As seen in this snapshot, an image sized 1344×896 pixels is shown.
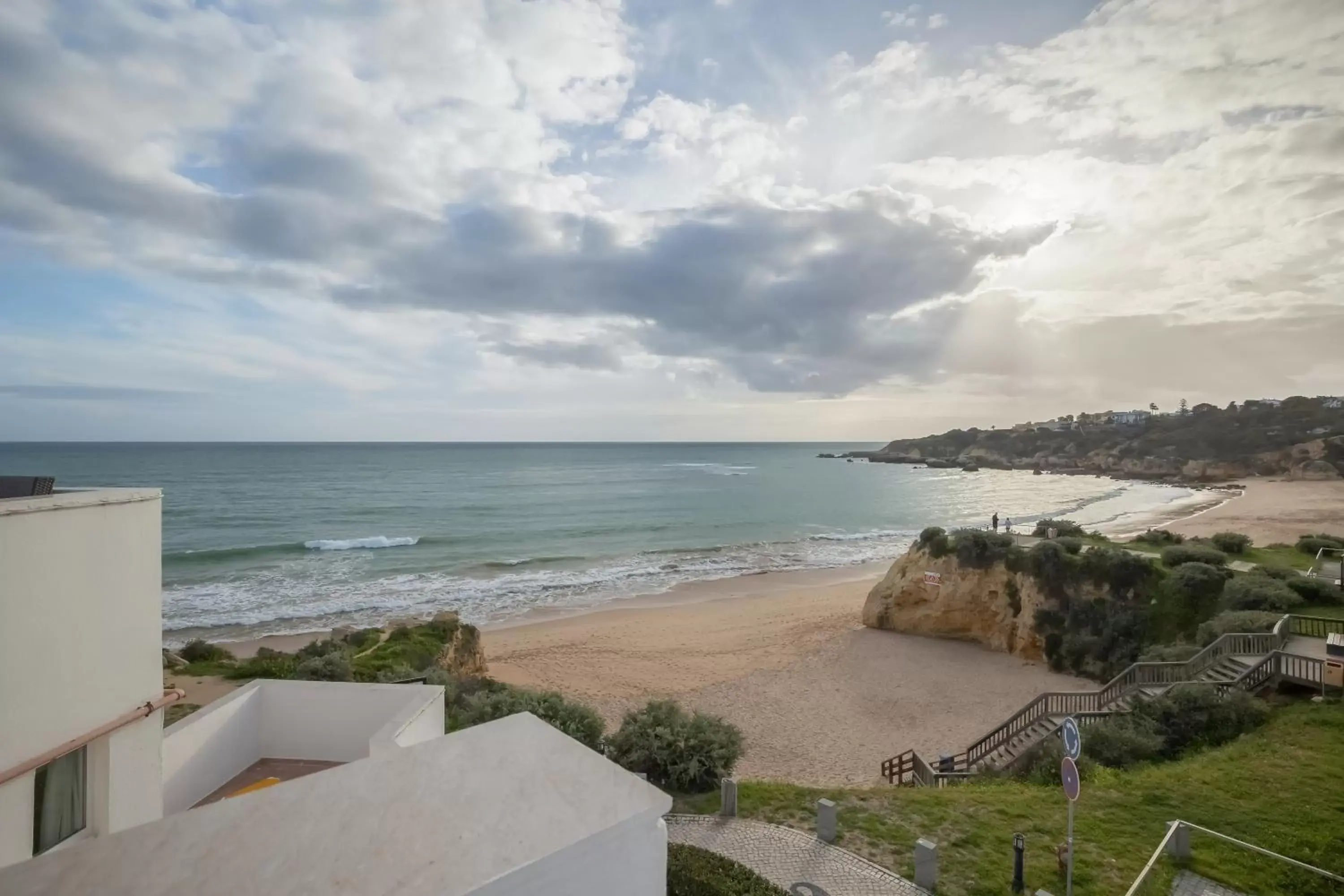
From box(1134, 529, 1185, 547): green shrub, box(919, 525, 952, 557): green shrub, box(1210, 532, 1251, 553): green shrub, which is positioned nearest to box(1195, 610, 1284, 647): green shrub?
box(919, 525, 952, 557): green shrub

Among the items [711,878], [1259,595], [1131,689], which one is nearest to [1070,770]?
[711,878]

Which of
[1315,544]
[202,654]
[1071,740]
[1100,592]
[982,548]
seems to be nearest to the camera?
[1071,740]

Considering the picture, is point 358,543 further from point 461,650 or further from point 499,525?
point 461,650

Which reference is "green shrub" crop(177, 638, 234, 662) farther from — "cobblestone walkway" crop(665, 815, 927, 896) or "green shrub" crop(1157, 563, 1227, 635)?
"green shrub" crop(1157, 563, 1227, 635)

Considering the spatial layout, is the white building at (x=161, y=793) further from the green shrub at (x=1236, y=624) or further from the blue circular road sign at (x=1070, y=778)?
the green shrub at (x=1236, y=624)

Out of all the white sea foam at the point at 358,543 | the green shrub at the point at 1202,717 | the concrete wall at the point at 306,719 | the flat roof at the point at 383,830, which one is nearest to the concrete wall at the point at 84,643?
the flat roof at the point at 383,830

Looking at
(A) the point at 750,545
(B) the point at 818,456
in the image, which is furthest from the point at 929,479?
(B) the point at 818,456

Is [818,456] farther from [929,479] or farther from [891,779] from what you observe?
[891,779]
